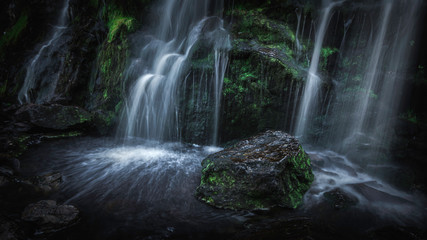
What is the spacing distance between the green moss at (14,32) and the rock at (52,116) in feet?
24.0

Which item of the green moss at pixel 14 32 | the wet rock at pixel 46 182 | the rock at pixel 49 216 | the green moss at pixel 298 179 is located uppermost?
the green moss at pixel 14 32

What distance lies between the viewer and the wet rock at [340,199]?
350cm

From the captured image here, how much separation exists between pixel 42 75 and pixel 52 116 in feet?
15.3

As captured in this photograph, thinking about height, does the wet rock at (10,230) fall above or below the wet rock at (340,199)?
below

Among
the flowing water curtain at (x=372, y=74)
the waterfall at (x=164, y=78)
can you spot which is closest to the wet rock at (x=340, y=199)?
the flowing water curtain at (x=372, y=74)

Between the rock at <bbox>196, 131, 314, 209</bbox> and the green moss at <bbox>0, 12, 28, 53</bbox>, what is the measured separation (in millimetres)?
14300

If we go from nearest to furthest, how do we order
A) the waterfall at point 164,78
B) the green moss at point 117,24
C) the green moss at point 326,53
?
the waterfall at point 164,78 → the green moss at point 326,53 → the green moss at point 117,24

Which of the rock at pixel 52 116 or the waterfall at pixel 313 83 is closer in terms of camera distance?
the waterfall at pixel 313 83

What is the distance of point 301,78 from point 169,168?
475 centimetres

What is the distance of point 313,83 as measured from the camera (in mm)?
5977

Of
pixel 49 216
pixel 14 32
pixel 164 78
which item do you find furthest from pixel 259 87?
pixel 14 32

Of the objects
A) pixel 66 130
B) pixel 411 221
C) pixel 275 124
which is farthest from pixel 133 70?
pixel 411 221

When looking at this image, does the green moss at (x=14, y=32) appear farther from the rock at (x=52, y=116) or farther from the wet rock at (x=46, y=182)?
the wet rock at (x=46, y=182)

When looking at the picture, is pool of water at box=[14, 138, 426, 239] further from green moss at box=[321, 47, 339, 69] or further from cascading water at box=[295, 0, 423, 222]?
green moss at box=[321, 47, 339, 69]
